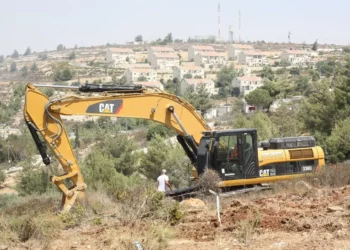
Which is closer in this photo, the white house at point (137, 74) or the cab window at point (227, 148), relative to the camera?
the cab window at point (227, 148)

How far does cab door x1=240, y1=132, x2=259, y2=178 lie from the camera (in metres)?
15.0

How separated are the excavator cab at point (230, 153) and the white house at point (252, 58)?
14979 centimetres

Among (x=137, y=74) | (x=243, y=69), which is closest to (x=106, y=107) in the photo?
(x=137, y=74)

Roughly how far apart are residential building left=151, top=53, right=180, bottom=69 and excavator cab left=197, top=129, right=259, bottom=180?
152 meters

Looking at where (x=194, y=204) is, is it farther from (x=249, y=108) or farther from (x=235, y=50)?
(x=235, y=50)

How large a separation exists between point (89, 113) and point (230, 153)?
12.1 feet

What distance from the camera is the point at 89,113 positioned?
549 inches

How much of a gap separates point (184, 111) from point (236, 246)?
23.9 ft

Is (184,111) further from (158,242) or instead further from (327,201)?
(158,242)

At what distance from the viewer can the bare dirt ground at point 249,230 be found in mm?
8258

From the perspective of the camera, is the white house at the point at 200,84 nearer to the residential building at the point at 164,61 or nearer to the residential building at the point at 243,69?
the residential building at the point at 243,69

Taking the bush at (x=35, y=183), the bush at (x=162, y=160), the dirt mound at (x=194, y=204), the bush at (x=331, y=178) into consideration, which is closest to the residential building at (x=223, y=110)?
the bush at (x=162, y=160)

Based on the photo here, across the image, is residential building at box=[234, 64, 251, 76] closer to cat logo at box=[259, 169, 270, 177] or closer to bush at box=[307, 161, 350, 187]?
cat logo at box=[259, 169, 270, 177]

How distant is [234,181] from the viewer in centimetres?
1497
